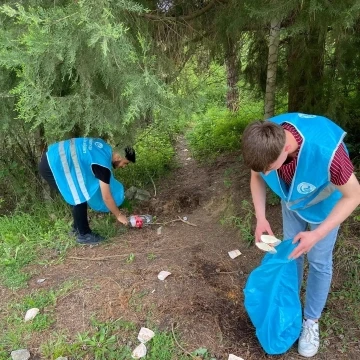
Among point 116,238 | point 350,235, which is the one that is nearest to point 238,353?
point 350,235

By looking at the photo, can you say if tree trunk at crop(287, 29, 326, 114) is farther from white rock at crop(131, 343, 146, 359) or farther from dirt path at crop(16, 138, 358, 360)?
white rock at crop(131, 343, 146, 359)

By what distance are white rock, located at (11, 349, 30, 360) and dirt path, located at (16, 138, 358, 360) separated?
0.23 metres

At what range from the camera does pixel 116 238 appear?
374 centimetres

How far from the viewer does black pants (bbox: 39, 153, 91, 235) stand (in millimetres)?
3494

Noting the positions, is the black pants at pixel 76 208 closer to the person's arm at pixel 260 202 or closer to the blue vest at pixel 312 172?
the person's arm at pixel 260 202

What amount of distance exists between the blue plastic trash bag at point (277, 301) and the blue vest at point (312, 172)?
248 mm

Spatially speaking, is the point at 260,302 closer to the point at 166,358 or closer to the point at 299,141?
the point at 166,358

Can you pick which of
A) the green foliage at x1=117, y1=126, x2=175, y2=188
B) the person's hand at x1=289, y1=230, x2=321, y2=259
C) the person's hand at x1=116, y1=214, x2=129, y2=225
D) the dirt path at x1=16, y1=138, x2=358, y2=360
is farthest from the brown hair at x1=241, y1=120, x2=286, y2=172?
the green foliage at x1=117, y1=126, x2=175, y2=188

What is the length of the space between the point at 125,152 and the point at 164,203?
1069mm

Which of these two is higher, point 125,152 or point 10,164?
point 125,152

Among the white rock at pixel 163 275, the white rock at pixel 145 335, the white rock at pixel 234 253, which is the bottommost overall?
the white rock at pixel 145 335

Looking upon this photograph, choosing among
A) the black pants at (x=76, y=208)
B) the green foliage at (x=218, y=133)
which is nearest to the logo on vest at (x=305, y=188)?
the black pants at (x=76, y=208)

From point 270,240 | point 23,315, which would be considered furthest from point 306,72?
point 23,315

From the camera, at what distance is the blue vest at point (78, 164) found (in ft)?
10.8
